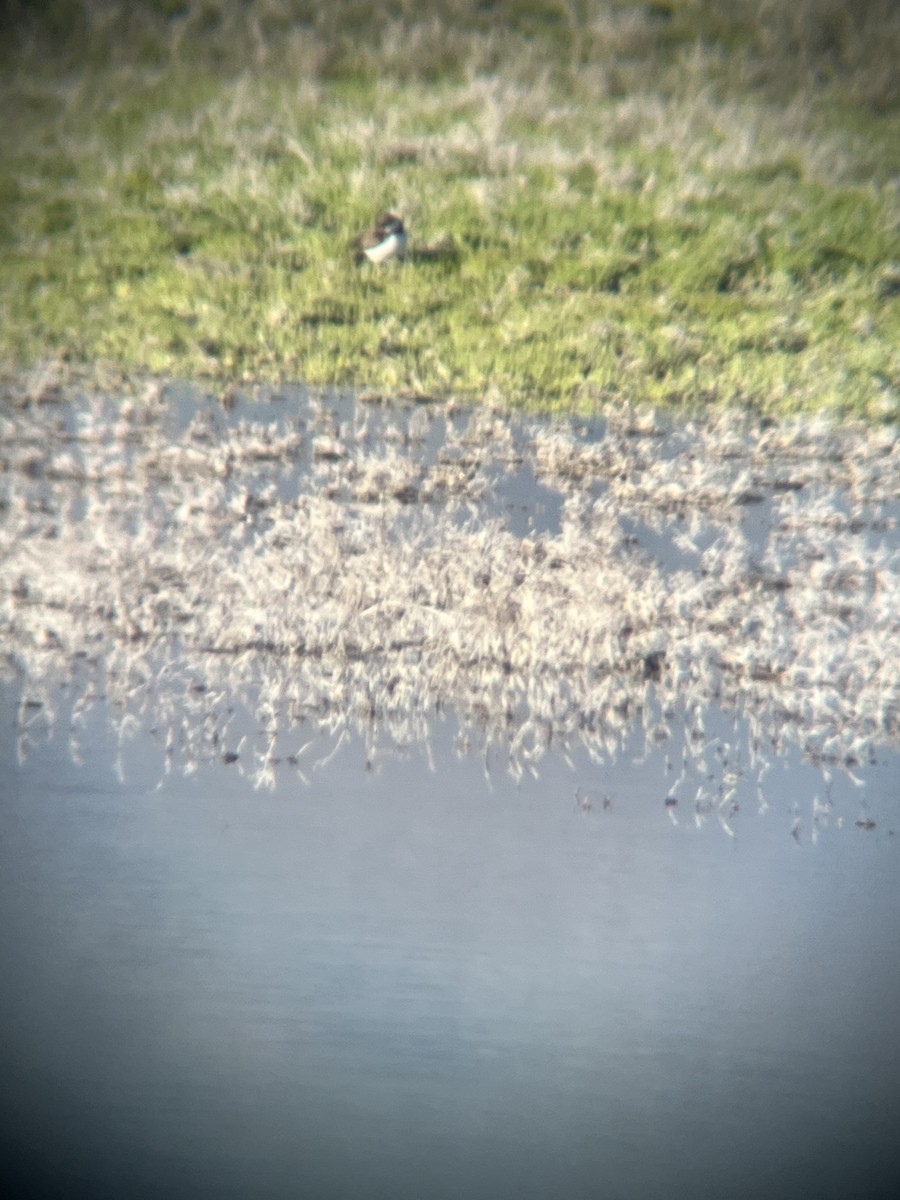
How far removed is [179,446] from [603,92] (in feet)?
3.00

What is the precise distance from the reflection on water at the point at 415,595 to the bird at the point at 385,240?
0.24 meters

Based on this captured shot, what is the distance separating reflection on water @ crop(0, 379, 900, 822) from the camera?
1.19 meters

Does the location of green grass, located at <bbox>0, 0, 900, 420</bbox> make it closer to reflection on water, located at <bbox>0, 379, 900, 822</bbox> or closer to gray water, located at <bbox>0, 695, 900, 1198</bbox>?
reflection on water, located at <bbox>0, 379, 900, 822</bbox>

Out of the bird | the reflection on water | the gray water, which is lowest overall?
the gray water

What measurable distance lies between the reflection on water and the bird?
24 centimetres

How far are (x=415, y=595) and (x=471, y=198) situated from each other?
26.3 inches

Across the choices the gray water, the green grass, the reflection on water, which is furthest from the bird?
the gray water

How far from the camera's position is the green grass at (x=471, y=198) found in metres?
1.10

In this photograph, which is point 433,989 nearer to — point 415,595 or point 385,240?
point 415,595

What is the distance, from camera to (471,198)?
3.72ft

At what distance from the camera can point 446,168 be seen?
44.3 inches

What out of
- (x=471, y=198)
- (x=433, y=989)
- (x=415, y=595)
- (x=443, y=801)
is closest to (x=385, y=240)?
(x=471, y=198)

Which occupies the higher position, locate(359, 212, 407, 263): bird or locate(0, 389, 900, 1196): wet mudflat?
locate(359, 212, 407, 263): bird

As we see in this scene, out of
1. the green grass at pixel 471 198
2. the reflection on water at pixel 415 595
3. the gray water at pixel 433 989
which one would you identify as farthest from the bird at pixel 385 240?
the gray water at pixel 433 989
